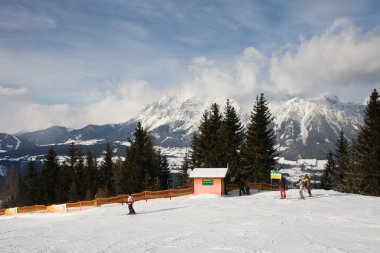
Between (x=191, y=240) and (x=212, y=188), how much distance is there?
73.2 ft

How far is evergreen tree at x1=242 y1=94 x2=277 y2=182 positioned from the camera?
54.1 metres

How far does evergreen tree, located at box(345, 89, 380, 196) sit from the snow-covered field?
11673 mm

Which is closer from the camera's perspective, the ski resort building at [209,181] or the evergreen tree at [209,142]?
the ski resort building at [209,181]

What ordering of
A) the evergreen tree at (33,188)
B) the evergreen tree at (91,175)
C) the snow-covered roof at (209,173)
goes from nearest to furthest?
the snow-covered roof at (209,173)
the evergreen tree at (33,188)
the evergreen tree at (91,175)

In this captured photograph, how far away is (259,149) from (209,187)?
49.0 ft

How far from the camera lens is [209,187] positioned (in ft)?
137

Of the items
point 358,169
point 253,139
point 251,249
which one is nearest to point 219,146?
point 253,139

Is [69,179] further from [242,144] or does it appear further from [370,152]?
[370,152]

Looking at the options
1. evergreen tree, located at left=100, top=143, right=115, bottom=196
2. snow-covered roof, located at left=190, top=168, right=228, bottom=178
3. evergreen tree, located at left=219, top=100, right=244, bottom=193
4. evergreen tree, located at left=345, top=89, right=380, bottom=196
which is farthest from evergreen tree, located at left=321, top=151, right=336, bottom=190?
evergreen tree, located at left=100, top=143, right=115, bottom=196

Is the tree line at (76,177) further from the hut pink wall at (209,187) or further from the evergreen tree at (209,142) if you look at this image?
the hut pink wall at (209,187)

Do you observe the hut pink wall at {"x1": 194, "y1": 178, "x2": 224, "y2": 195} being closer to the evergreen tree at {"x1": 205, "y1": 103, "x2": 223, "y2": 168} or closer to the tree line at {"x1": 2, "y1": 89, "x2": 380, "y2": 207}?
the tree line at {"x1": 2, "y1": 89, "x2": 380, "y2": 207}

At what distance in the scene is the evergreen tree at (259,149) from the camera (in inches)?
2131

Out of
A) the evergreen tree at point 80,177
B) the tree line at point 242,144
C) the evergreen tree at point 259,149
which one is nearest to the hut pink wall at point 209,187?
the tree line at point 242,144

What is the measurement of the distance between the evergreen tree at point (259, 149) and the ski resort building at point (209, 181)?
12.8m
